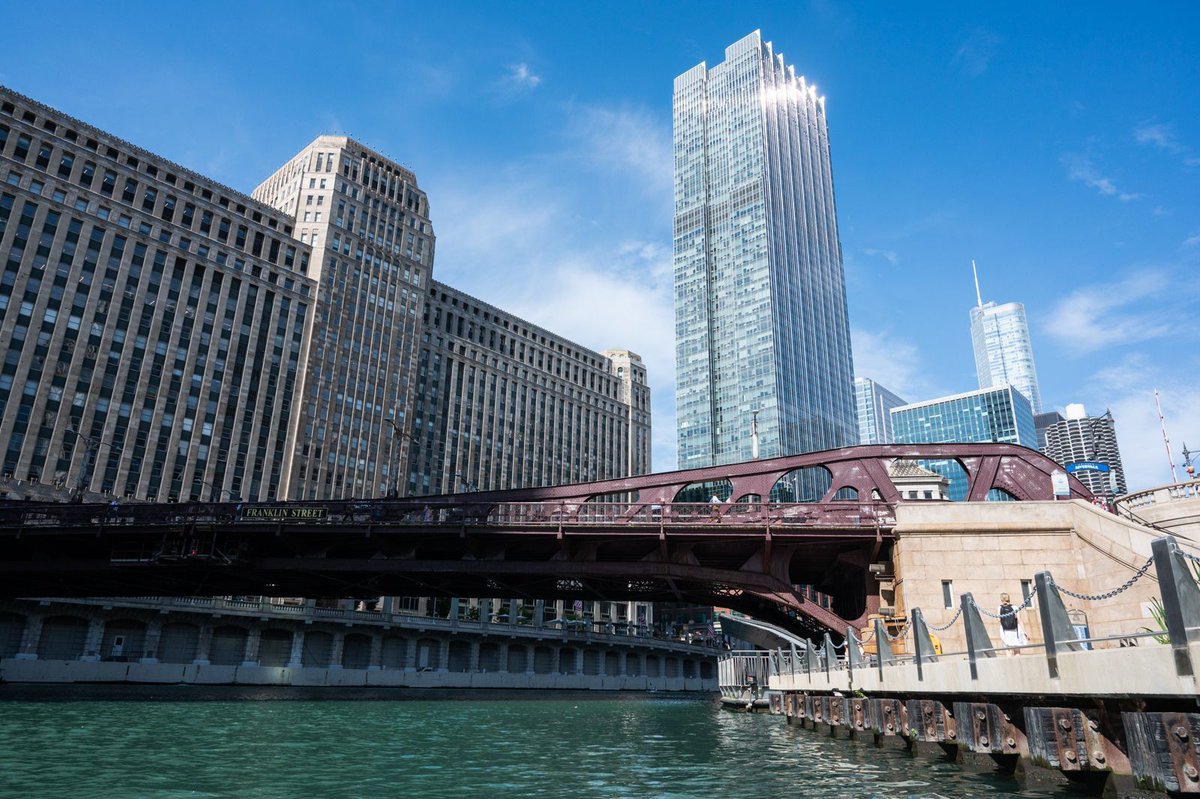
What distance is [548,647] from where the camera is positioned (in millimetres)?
118750

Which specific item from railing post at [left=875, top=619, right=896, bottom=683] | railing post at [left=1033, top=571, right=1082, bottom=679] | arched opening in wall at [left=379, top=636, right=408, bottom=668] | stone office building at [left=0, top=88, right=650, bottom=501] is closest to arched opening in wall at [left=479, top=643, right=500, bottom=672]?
arched opening in wall at [left=379, top=636, right=408, bottom=668]

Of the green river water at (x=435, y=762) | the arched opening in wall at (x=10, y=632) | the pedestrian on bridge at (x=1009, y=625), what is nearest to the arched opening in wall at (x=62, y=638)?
the arched opening in wall at (x=10, y=632)

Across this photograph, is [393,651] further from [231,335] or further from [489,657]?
[231,335]

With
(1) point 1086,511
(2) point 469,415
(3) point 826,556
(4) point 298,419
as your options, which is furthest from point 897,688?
(2) point 469,415

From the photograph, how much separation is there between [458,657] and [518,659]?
10269mm

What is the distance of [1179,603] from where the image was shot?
10070 mm

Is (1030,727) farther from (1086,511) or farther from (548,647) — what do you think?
(548,647)

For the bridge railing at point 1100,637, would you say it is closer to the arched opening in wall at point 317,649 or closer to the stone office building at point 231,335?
the arched opening in wall at point 317,649

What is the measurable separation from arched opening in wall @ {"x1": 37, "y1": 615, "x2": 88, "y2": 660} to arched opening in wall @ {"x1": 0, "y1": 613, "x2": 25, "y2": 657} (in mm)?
1770

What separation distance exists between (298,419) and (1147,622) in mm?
104896

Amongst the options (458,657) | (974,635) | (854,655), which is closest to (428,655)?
(458,657)

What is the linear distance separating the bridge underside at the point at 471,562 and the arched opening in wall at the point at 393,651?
51720 mm

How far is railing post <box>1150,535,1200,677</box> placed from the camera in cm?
992

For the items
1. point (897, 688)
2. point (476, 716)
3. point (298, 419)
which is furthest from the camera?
point (298, 419)
